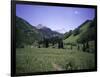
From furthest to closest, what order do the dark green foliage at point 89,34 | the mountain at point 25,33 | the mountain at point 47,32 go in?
the dark green foliage at point 89,34
the mountain at point 47,32
the mountain at point 25,33

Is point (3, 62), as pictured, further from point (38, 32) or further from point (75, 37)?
point (75, 37)

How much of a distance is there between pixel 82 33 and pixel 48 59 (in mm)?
587

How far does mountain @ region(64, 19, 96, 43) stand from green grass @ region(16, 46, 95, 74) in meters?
0.16

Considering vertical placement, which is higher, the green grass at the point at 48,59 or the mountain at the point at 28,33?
the mountain at the point at 28,33

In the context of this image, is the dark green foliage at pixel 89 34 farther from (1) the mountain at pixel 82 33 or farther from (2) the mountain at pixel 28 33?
(2) the mountain at pixel 28 33

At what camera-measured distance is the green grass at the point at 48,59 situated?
216cm

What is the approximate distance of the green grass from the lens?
216 cm

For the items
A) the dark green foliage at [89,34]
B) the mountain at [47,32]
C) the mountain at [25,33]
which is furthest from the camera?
the dark green foliage at [89,34]

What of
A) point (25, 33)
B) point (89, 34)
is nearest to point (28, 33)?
point (25, 33)

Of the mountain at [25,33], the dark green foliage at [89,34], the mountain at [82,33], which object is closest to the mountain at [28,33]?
the mountain at [25,33]

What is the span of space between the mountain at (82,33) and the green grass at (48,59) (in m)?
0.16

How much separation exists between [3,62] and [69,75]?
2.86 feet

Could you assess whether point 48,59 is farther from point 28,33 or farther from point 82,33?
point 82,33

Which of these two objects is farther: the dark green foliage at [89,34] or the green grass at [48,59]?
the dark green foliage at [89,34]
